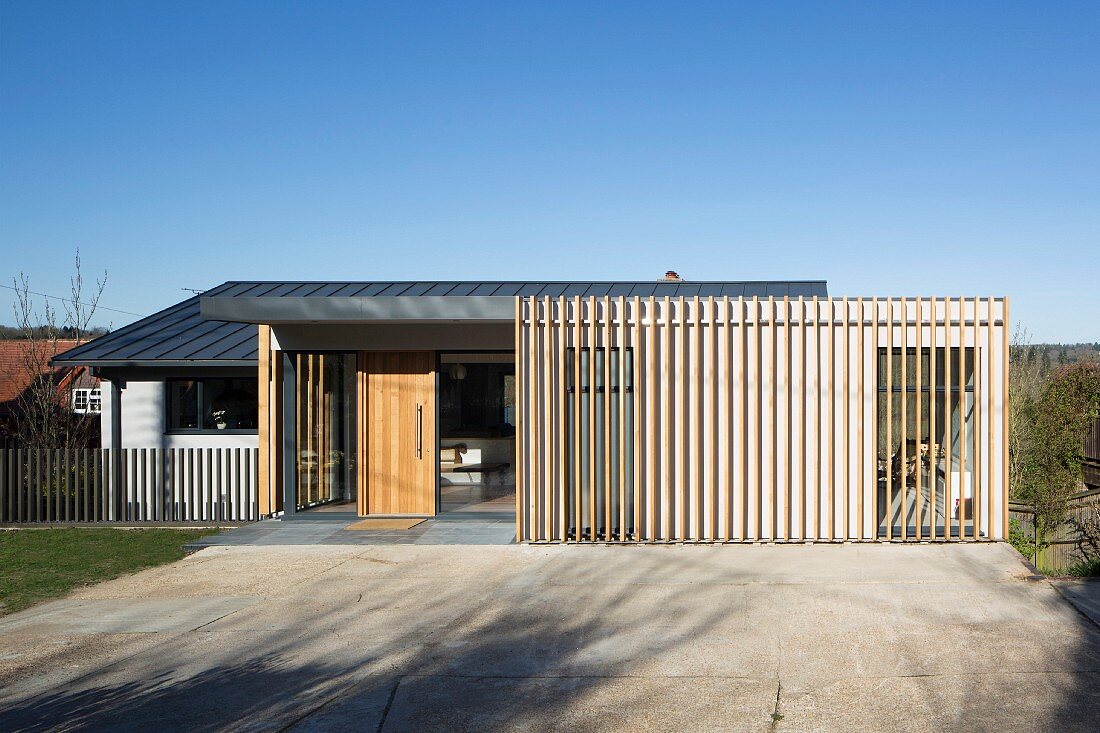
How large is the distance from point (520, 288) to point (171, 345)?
5616 millimetres

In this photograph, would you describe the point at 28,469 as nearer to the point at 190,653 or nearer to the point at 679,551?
the point at 190,653

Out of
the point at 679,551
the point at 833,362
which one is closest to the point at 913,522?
the point at 833,362

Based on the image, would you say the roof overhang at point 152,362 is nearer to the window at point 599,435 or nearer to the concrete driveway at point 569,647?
the concrete driveway at point 569,647

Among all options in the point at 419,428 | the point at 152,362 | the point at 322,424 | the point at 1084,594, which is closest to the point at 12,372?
the point at 152,362

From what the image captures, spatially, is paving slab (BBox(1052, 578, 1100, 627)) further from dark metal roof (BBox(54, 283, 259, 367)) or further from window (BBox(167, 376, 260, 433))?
window (BBox(167, 376, 260, 433))

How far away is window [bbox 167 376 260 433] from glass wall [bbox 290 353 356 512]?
243 centimetres

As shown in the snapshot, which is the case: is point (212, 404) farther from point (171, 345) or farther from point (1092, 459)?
point (1092, 459)

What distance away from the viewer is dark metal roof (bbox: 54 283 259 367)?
15109mm

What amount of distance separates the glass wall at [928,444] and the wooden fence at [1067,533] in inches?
190

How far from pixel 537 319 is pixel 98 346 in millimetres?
8491

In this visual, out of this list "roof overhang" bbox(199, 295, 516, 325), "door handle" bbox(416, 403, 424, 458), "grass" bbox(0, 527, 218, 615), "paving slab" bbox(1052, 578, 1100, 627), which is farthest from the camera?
"door handle" bbox(416, 403, 424, 458)

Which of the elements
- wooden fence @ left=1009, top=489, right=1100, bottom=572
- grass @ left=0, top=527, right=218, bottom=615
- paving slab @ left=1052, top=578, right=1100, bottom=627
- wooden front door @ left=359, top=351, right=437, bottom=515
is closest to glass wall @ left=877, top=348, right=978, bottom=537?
paving slab @ left=1052, top=578, right=1100, bottom=627

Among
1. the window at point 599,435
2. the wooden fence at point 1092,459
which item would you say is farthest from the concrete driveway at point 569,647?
the wooden fence at point 1092,459

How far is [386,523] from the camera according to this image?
12.6 meters
